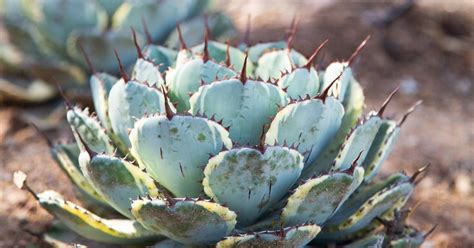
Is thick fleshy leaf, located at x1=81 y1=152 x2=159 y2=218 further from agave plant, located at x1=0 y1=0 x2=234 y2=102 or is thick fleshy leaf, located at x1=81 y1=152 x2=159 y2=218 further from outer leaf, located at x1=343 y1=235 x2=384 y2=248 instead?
agave plant, located at x1=0 y1=0 x2=234 y2=102

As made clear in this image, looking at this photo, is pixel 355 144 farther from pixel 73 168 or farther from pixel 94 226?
pixel 73 168

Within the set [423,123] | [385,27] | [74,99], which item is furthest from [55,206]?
[385,27]

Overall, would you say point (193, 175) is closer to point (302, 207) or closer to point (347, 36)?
point (302, 207)

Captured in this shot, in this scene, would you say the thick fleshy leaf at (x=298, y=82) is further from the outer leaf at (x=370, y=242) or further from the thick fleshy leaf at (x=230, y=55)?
the outer leaf at (x=370, y=242)

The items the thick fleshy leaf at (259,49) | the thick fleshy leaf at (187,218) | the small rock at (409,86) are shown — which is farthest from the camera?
the small rock at (409,86)

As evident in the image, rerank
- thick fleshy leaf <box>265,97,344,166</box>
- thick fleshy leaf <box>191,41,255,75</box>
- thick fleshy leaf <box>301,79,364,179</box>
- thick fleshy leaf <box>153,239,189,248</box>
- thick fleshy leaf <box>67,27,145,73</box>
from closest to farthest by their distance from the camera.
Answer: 1. thick fleshy leaf <box>265,97,344,166</box>
2. thick fleshy leaf <box>153,239,189,248</box>
3. thick fleshy leaf <box>301,79,364,179</box>
4. thick fleshy leaf <box>191,41,255,75</box>
5. thick fleshy leaf <box>67,27,145,73</box>

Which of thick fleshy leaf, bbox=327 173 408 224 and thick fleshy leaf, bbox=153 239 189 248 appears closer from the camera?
thick fleshy leaf, bbox=153 239 189 248

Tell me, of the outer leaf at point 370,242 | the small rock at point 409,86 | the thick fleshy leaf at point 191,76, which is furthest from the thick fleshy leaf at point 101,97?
the small rock at point 409,86

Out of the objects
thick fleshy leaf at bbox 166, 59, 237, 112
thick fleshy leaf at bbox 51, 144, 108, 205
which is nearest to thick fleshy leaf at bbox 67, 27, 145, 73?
thick fleshy leaf at bbox 51, 144, 108, 205
